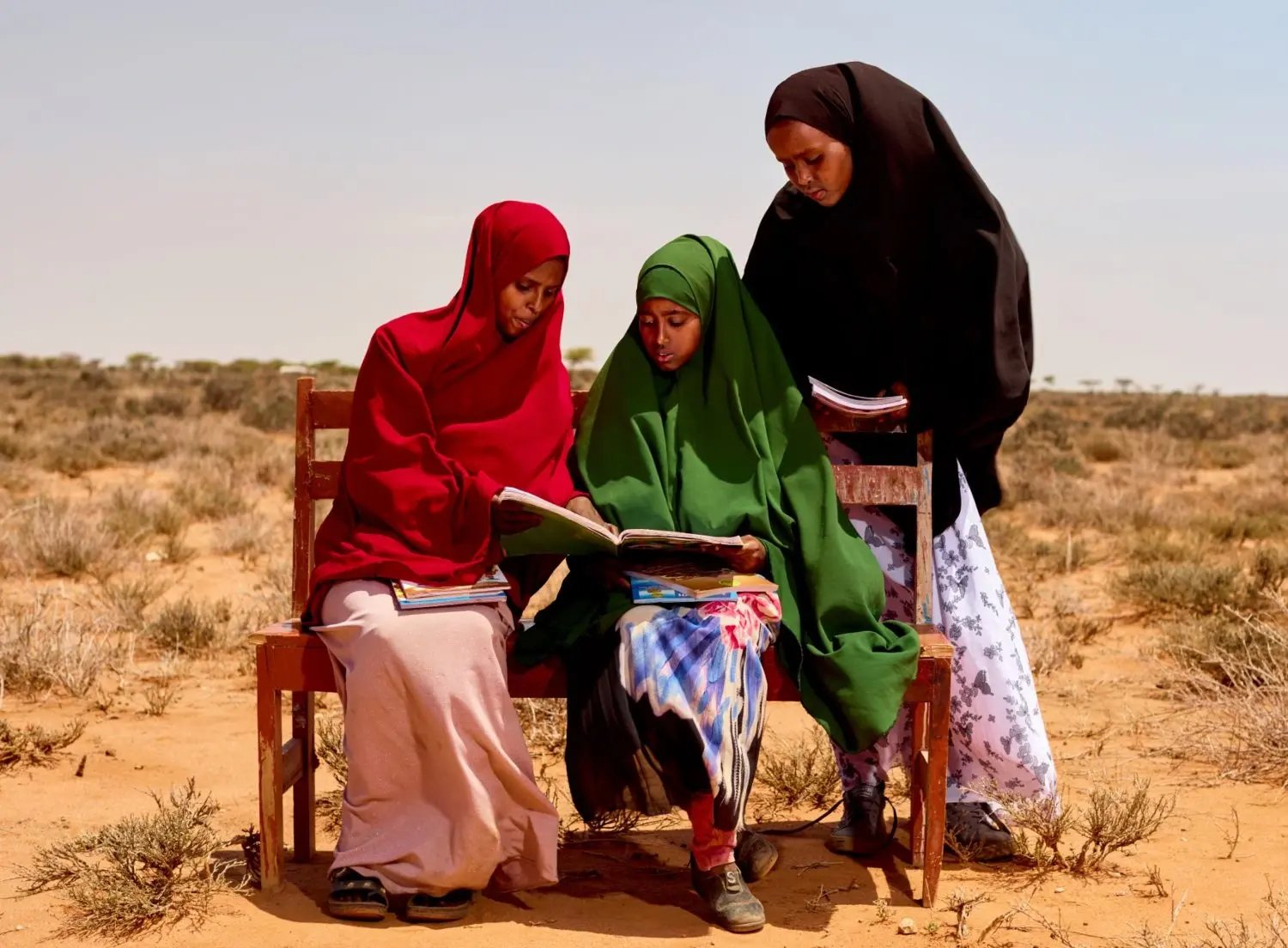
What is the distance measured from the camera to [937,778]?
13.3ft

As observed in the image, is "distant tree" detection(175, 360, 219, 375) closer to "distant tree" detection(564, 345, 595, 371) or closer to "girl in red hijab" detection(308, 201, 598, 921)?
"distant tree" detection(564, 345, 595, 371)

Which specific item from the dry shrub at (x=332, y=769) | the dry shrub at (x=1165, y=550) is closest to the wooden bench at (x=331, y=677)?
the dry shrub at (x=332, y=769)

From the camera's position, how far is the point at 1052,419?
28578 mm

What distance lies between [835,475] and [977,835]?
3.97 feet

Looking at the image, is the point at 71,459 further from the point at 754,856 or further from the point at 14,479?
the point at 754,856

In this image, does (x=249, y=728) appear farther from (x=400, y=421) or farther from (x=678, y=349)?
(x=678, y=349)

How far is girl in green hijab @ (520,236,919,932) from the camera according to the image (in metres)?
3.79

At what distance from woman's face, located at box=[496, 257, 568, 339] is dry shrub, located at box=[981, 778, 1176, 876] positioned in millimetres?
2042

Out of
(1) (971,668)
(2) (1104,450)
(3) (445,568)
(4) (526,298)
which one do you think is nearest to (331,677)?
(3) (445,568)

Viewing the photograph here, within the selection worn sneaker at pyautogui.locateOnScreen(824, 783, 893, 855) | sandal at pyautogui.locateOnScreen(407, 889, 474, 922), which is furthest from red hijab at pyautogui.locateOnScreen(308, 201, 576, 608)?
worn sneaker at pyautogui.locateOnScreen(824, 783, 893, 855)

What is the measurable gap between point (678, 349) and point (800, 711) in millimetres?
3187

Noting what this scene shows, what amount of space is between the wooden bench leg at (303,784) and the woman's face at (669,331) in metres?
1.54

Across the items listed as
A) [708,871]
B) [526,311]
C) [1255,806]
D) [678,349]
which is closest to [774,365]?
[678,349]

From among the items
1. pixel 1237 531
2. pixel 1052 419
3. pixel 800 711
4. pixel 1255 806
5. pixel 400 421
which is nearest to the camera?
pixel 400 421
